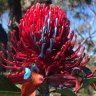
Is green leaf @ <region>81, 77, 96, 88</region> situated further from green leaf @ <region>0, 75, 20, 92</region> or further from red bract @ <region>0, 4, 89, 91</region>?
green leaf @ <region>0, 75, 20, 92</region>

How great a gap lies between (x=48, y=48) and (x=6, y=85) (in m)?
0.22

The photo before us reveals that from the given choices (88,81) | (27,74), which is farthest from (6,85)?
(88,81)

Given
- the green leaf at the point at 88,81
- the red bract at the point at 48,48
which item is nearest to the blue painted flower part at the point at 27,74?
the red bract at the point at 48,48

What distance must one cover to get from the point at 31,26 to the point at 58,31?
0.39 feet

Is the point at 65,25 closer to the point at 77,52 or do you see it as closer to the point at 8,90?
the point at 77,52

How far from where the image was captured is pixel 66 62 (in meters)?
1.62

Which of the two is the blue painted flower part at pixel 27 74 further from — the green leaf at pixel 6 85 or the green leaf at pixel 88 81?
the green leaf at pixel 88 81

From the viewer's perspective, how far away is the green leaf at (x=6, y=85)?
152cm

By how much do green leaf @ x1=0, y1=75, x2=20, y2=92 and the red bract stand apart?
5 cm

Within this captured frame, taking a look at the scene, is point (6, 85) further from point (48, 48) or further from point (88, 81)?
point (88, 81)

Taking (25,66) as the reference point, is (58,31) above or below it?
above

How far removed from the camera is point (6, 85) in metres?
1.53

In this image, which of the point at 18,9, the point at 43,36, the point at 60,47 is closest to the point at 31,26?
the point at 43,36

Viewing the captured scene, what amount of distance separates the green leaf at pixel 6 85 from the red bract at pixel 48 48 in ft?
0.16
